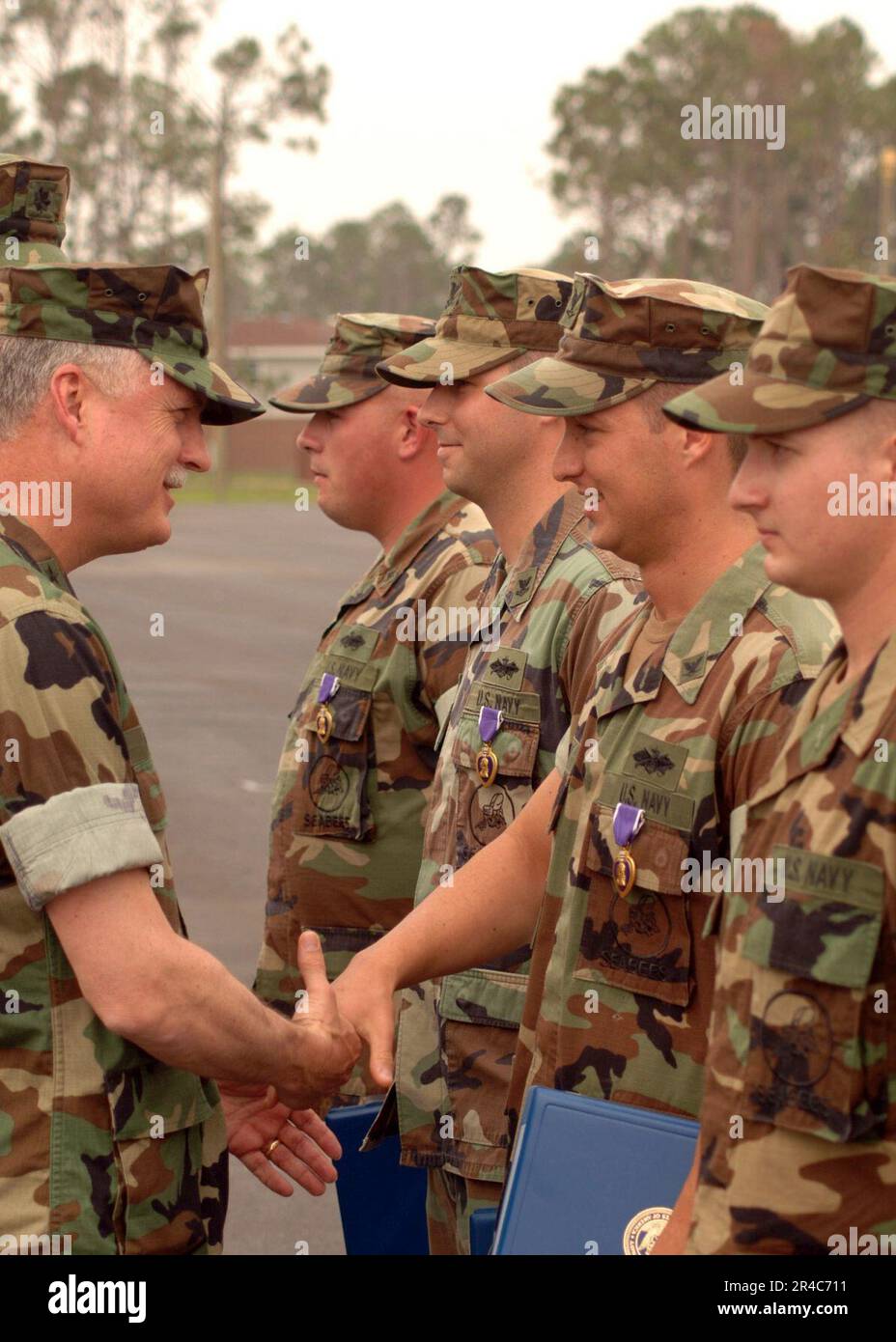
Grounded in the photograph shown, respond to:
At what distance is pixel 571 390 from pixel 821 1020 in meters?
1.49

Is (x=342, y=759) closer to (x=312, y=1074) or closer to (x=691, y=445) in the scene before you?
(x=312, y=1074)

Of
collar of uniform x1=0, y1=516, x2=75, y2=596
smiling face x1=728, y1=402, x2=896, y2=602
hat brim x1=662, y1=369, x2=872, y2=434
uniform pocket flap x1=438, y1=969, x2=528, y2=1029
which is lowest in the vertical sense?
uniform pocket flap x1=438, y1=969, x2=528, y2=1029

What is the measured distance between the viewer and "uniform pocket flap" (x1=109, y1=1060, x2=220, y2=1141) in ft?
8.65

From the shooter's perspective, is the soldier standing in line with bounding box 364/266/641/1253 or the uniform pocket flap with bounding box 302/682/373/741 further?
the uniform pocket flap with bounding box 302/682/373/741

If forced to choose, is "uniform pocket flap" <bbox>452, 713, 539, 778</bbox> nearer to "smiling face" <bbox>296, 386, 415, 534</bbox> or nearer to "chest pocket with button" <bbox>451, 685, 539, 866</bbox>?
"chest pocket with button" <bbox>451, 685, 539, 866</bbox>

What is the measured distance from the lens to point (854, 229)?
5875 centimetres

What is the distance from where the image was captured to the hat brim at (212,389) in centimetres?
290

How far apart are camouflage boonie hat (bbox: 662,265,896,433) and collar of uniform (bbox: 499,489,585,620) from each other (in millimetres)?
1668

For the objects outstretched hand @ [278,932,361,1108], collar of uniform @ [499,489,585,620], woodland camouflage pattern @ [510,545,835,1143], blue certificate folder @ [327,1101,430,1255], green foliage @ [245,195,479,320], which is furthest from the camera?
green foliage @ [245,195,479,320]

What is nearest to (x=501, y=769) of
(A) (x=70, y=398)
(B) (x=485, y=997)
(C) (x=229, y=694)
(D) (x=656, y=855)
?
(B) (x=485, y=997)

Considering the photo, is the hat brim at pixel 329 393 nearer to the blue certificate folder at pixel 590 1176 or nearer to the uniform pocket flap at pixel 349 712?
the uniform pocket flap at pixel 349 712

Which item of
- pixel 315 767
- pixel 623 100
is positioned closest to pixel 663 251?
pixel 623 100

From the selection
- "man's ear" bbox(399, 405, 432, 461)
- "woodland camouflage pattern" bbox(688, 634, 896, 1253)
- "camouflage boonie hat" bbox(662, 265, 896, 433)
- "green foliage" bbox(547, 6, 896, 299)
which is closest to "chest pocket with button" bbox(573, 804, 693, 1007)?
"woodland camouflage pattern" bbox(688, 634, 896, 1253)
